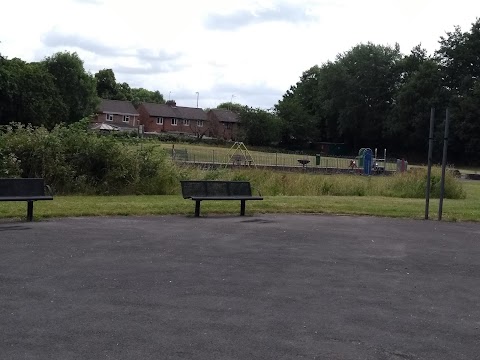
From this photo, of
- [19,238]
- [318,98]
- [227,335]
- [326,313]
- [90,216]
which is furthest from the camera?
[318,98]

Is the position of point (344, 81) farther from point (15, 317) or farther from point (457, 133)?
point (15, 317)

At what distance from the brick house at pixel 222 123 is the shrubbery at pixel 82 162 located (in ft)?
288

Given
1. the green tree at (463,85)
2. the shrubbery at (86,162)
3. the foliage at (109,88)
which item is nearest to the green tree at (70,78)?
the foliage at (109,88)

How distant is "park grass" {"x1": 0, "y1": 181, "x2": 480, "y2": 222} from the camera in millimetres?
13789

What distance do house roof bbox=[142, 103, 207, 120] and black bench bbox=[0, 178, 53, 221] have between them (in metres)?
104

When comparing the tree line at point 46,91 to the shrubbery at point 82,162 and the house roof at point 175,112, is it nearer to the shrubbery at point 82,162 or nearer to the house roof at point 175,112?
the house roof at point 175,112

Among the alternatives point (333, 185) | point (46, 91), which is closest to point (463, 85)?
point (46, 91)

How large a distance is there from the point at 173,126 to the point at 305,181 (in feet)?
315

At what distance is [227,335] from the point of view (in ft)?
18.5

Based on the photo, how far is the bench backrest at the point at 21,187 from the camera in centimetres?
1260

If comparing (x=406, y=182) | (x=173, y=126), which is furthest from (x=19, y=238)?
(x=173, y=126)

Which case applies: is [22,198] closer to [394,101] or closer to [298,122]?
[394,101]

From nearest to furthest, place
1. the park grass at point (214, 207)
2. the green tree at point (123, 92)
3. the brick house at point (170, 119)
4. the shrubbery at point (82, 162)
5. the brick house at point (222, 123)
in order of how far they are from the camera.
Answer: the park grass at point (214, 207) → the shrubbery at point (82, 162) → the brick house at point (222, 123) → the brick house at point (170, 119) → the green tree at point (123, 92)

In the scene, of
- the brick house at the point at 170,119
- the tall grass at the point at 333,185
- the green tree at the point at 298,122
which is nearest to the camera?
the tall grass at the point at 333,185
